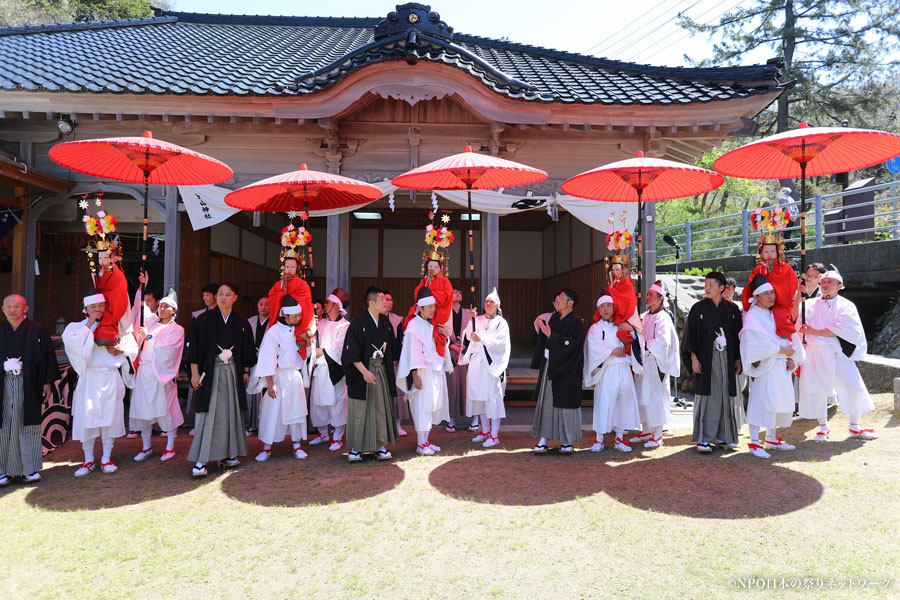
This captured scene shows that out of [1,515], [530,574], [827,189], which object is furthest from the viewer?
[827,189]

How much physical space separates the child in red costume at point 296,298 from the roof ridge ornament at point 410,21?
13.1ft

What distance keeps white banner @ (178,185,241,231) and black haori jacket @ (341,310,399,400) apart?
10.3ft

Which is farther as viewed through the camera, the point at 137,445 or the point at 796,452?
the point at 137,445

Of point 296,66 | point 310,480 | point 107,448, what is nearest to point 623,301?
point 310,480

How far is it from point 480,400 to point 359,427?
1.54 meters

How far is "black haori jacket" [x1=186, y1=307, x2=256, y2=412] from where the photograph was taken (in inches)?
198

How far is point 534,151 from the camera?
796cm

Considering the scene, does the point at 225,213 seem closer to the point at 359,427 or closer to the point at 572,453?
the point at 359,427

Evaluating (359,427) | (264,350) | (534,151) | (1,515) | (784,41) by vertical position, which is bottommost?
(1,515)

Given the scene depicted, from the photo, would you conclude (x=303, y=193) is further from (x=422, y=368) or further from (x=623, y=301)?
(x=623, y=301)

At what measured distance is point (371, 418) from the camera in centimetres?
530

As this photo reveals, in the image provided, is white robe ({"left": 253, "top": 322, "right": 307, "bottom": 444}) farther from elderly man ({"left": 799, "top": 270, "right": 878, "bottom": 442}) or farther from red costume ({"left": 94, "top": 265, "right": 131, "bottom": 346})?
elderly man ({"left": 799, "top": 270, "right": 878, "bottom": 442})

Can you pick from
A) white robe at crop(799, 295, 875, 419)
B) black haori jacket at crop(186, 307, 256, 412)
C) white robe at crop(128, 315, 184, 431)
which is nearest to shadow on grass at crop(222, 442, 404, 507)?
black haori jacket at crop(186, 307, 256, 412)

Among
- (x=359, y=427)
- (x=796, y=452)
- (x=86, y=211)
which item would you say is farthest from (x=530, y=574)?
(x=86, y=211)
